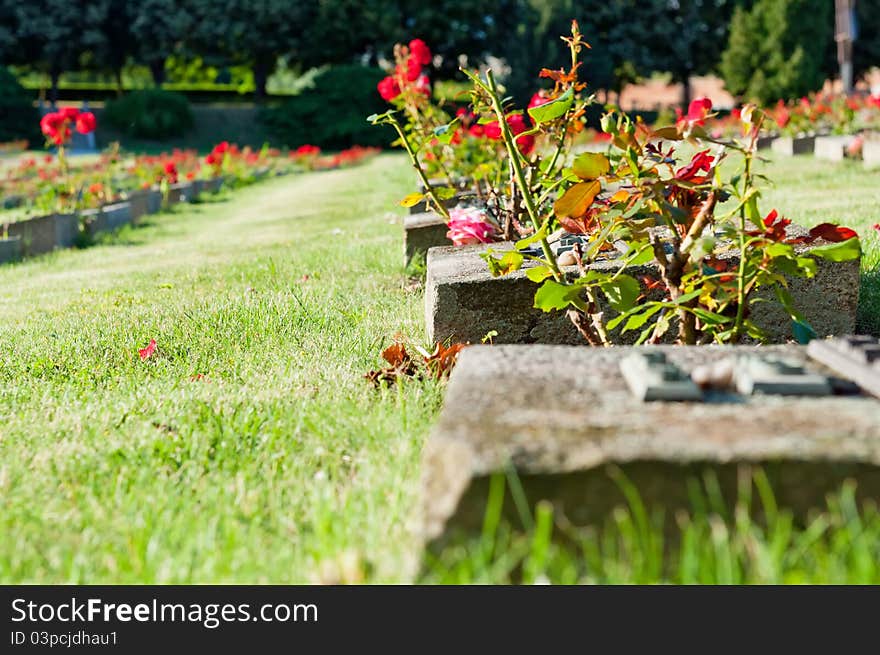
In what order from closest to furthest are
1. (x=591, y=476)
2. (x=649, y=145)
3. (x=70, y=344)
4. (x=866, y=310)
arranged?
1. (x=591, y=476)
2. (x=649, y=145)
3. (x=866, y=310)
4. (x=70, y=344)

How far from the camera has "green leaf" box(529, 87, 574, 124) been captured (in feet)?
8.07

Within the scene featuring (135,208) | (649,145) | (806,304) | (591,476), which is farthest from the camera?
(135,208)

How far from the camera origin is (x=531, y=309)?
291cm

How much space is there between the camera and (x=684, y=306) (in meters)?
2.37

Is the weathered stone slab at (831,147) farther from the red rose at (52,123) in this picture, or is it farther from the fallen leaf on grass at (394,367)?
the fallen leaf on grass at (394,367)

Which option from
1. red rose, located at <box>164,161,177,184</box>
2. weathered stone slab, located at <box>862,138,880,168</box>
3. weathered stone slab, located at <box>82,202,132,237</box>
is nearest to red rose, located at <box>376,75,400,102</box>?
weathered stone slab, located at <box>82,202,132,237</box>

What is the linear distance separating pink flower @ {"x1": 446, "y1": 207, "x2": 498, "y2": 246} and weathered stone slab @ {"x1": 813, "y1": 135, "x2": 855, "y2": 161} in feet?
22.5

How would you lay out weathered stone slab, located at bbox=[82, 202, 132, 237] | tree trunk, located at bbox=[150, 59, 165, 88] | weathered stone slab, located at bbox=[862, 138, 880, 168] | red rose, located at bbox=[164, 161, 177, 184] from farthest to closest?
1. tree trunk, located at bbox=[150, 59, 165, 88]
2. red rose, located at bbox=[164, 161, 177, 184]
3. weathered stone slab, located at bbox=[82, 202, 132, 237]
4. weathered stone slab, located at bbox=[862, 138, 880, 168]

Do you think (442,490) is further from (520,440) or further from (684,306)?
(684,306)

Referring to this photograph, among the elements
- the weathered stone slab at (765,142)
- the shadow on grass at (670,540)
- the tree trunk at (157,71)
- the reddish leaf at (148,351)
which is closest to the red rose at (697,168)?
the shadow on grass at (670,540)

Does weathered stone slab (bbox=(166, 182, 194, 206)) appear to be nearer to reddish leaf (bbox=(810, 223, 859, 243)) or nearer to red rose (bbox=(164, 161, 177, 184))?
red rose (bbox=(164, 161, 177, 184))

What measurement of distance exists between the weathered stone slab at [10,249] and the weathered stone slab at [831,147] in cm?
742

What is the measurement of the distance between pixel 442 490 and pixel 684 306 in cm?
117

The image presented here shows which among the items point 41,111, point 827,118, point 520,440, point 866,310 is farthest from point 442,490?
point 41,111
